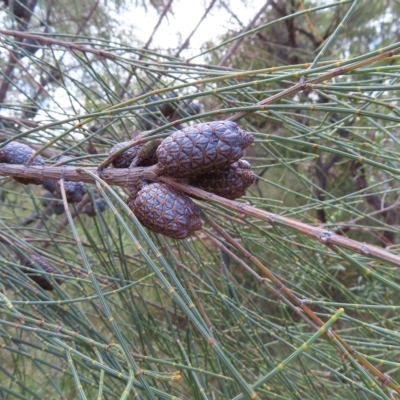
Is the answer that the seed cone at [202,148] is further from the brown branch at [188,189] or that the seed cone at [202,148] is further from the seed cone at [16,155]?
the seed cone at [16,155]

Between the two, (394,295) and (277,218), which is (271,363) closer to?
(277,218)

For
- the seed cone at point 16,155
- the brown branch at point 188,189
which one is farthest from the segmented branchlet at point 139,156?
the seed cone at point 16,155

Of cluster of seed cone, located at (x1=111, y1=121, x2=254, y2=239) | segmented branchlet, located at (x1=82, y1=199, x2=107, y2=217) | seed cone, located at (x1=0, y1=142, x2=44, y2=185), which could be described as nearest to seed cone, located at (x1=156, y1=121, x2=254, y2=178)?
cluster of seed cone, located at (x1=111, y1=121, x2=254, y2=239)

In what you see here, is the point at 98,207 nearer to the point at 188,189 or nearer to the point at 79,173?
the point at 79,173

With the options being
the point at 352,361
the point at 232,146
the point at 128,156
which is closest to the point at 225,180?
the point at 232,146

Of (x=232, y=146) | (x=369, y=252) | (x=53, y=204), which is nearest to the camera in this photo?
(x=369, y=252)

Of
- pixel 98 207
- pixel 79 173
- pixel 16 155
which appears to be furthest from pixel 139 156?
pixel 98 207

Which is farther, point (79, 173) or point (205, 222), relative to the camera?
point (205, 222)
